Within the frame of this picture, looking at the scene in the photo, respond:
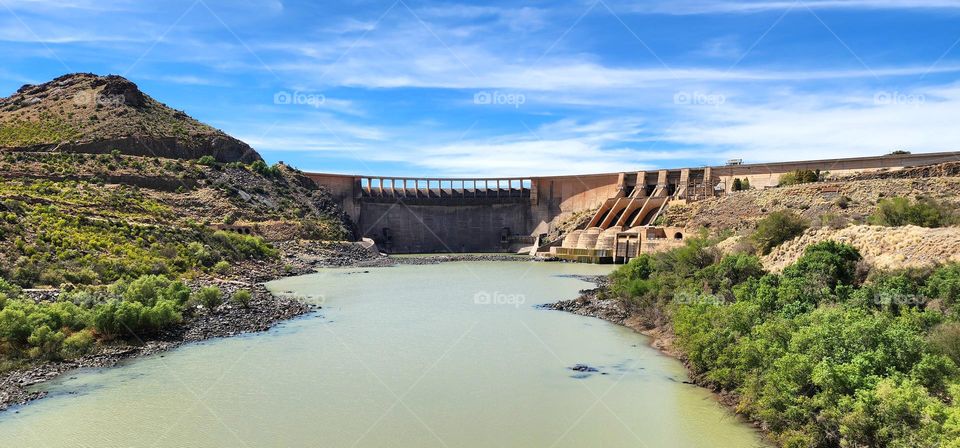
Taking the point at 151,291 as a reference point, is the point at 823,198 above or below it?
above

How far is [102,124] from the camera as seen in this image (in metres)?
59.0

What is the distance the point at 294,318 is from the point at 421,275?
1927cm

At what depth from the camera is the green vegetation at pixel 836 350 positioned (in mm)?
8383

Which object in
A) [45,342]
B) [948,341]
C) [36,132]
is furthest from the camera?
[36,132]

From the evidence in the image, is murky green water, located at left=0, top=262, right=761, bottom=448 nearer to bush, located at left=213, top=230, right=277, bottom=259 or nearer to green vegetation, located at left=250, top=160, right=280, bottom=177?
bush, located at left=213, top=230, right=277, bottom=259

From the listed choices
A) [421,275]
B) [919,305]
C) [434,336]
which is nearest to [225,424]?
[434,336]

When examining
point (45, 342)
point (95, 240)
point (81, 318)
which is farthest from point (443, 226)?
point (45, 342)

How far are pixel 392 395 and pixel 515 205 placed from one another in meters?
62.3

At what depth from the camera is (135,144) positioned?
2317 inches

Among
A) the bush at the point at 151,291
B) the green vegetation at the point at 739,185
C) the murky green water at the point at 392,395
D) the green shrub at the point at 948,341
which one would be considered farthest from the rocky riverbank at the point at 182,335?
the green vegetation at the point at 739,185

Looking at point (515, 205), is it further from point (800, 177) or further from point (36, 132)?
point (36, 132)

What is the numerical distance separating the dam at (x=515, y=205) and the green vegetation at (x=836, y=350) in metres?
38.9

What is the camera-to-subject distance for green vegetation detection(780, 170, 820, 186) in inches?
1932

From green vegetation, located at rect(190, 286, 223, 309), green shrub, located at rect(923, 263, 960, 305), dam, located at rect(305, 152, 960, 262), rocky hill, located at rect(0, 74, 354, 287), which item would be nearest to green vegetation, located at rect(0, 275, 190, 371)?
green vegetation, located at rect(190, 286, 223, 309)
